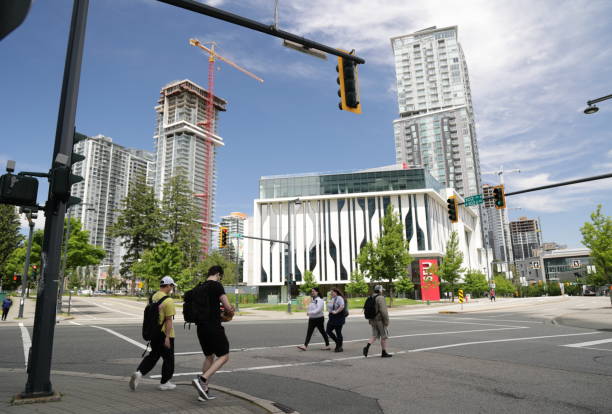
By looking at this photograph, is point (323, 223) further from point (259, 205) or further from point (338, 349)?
point (338, 349)

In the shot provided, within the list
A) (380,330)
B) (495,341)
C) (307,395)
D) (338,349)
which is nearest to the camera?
(307,395)

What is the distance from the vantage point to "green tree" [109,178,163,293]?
64.2 metres

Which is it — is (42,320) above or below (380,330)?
above

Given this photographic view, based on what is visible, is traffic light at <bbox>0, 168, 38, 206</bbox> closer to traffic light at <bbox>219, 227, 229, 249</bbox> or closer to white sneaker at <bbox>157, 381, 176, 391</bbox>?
white sneaker at <bbox>157, 381, 176, 391</bbox>

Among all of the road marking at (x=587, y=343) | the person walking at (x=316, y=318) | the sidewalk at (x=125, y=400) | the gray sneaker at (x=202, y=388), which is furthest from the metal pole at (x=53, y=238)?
the road marking at (x=587, y=343)

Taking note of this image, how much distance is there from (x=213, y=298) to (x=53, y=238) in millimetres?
2336

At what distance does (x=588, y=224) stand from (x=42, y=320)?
3828cm

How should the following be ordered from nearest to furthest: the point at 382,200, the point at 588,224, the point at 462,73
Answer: the point at 588,224 < the point at 382,200 < the point at 462,73

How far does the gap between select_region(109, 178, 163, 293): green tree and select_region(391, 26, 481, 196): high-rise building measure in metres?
84.0

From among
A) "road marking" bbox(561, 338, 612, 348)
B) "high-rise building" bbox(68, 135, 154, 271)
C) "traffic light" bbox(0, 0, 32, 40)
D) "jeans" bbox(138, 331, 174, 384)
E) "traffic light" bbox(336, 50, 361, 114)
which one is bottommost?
"road marking" bbox(561, 338, 612, 348)

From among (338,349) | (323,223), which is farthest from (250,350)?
(323,223)

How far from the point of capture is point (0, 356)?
10125 millimetres

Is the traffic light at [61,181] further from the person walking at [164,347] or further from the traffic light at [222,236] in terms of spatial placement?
the traffic light at [222,236]

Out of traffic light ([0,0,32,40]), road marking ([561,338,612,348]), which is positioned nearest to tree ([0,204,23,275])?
road marking ([561,338,612,348])
